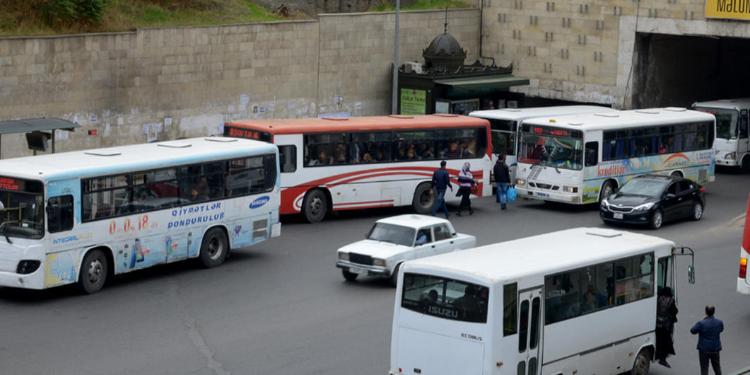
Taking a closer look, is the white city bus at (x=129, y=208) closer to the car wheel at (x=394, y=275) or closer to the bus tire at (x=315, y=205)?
the bus tire at (x=315, y=205)

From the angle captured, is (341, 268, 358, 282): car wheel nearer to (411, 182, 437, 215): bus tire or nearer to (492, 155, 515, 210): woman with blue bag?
(411, 182, 437, 215): bus tire

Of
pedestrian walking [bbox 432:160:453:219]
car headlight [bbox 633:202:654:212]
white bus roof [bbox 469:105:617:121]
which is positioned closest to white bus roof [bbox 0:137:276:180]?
pedestrian walking [bbox 432:160:453:219]

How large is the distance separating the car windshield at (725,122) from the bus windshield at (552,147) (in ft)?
34.2

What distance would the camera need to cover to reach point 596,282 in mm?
17734

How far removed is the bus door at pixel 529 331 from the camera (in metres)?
16.3

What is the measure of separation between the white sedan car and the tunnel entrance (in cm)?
1990

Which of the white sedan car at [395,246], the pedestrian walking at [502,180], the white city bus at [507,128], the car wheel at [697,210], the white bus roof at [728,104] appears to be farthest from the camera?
the white bus roof at [728,104]

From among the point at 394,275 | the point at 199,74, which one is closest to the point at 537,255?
the point at 394,275

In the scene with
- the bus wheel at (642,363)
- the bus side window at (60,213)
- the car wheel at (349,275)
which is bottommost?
the car wheel at (349,275)

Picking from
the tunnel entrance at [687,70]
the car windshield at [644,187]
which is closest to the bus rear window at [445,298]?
the car windshield at [644,187]

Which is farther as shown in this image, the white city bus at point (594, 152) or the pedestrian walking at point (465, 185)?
the white city bus at point (594, 152)

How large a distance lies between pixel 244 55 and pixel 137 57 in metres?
4.06

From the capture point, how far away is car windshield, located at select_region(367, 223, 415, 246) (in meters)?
24.6

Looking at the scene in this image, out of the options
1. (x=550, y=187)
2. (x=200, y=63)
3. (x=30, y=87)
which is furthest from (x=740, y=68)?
(x=30, y=87)
